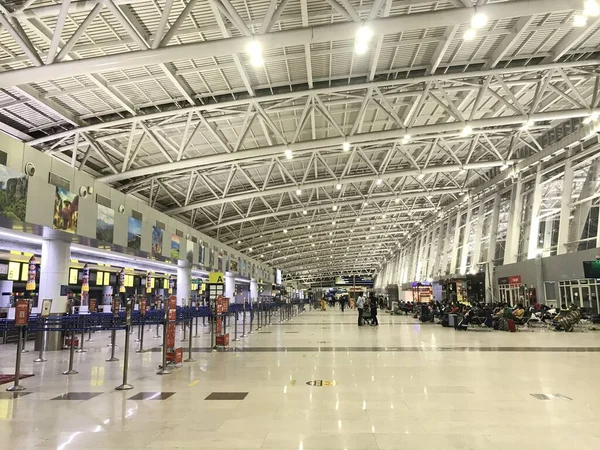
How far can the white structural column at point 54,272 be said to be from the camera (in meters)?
13.8

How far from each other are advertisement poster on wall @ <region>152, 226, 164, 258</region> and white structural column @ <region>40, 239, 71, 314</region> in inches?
238

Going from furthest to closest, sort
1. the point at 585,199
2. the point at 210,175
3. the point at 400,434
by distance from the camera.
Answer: the point at 210,175 < the point at 585,199 < the point at 400,434

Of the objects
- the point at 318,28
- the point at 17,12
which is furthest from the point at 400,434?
the point at 17,12

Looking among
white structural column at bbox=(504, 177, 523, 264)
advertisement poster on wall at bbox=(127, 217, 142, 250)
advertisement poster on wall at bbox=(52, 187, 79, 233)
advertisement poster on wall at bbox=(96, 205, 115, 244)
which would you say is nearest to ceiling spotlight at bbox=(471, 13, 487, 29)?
advertisement poster on wall at bbox=(52, 187, 79, 233)

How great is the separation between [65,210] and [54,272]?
240 centimetres

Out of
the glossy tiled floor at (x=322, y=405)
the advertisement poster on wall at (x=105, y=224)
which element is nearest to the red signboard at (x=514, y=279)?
the glossy tiled floor at (x=322, y=405)

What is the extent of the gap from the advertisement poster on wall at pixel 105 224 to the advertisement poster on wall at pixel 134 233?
4.83 ft

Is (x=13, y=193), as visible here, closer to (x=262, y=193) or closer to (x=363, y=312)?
(x=262, y=193)

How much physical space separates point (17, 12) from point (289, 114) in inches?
424

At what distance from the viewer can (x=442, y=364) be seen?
9.54m

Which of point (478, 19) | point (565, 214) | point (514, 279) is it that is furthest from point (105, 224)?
point (514, 279)

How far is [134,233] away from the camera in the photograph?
18047 mm

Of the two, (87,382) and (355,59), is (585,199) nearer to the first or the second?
(355,59)

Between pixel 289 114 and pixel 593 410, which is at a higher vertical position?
pixel 289 114
